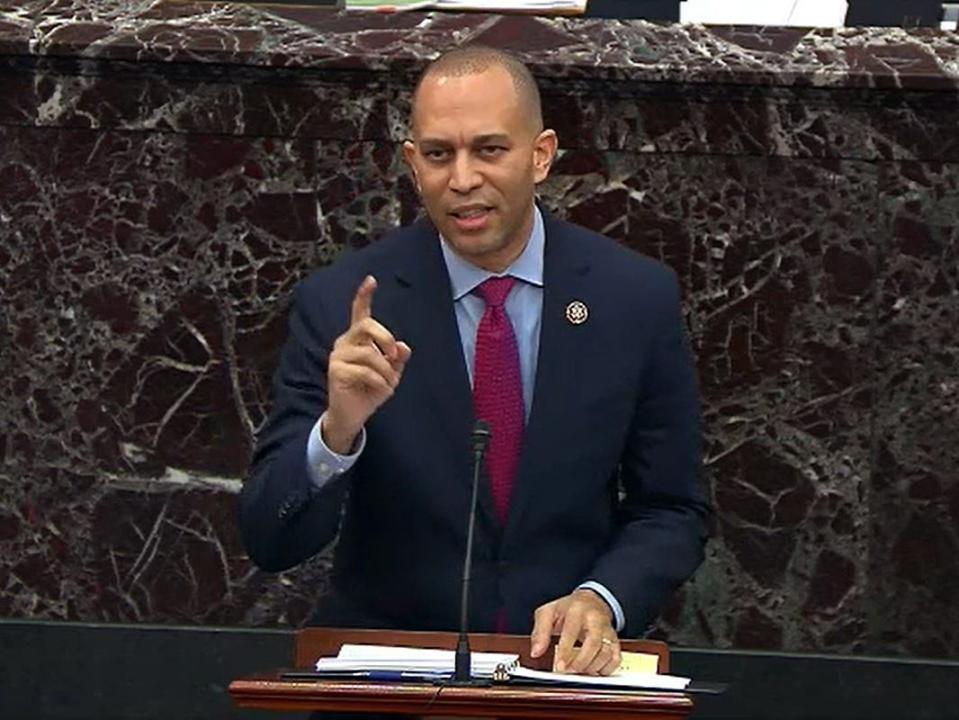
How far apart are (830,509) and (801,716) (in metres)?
0.43

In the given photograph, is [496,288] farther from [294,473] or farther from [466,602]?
[466,602]

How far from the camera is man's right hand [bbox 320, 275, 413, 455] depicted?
2.99m

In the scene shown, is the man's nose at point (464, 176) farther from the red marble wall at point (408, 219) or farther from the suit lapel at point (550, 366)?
the red marble wall at point (408, 219)

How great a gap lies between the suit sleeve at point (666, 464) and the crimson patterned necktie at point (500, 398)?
0.61ft

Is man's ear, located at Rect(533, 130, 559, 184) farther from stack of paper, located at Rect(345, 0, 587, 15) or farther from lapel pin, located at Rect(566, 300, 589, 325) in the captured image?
stack of paper, located at Rect(345, 0, 587, 15)

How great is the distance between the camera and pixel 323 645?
3145 mm

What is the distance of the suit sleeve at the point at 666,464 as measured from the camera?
3477 millimetres

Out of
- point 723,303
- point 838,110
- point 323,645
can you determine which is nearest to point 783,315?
point 723,303

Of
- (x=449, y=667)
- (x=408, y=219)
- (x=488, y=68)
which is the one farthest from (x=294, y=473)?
(x=408, y=219)

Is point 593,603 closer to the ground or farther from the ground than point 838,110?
closer to the ground

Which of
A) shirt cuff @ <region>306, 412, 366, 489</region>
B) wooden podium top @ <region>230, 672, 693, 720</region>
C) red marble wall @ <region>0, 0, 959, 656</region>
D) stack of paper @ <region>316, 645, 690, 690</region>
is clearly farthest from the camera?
red marble wall @ <region>0, 0, 959, 656</region>

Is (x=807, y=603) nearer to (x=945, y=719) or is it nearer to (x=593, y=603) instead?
(x=945, y=719)

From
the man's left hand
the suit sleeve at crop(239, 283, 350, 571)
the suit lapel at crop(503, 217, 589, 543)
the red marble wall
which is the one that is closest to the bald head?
the suit lapel at crop(503, 217, 589, 543)

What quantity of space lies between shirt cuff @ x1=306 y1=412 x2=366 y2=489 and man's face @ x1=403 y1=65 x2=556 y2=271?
370 millimetres
